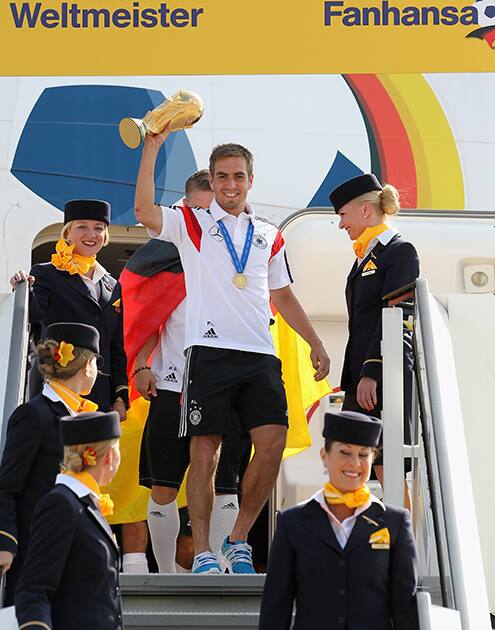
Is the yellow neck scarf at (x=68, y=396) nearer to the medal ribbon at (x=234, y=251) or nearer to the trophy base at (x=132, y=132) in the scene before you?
the trophy base at (x=132, y=132)

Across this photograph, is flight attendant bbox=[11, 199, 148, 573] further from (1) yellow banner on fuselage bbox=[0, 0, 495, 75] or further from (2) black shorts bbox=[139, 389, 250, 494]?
(1) yellow banner on fuselage bbox=[0, 0, 495, 75]

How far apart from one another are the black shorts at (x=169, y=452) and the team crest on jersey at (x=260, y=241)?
0.76m

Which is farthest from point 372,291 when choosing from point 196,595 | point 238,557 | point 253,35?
point 253,35

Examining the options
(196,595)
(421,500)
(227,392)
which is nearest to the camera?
(196,595)

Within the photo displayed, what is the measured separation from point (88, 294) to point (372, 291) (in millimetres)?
1107

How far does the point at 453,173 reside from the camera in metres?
8.19

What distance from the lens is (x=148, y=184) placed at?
5.09 meters

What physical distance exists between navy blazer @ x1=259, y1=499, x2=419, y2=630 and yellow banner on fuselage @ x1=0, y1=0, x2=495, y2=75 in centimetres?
309

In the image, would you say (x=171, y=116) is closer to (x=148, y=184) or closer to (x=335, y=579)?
(x=148, y=184)

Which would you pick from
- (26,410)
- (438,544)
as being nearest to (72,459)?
(26,410)

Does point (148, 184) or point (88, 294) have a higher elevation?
point (148, 184)

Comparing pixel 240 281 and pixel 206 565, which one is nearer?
pixel 206 565

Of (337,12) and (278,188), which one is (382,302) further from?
(278,188)

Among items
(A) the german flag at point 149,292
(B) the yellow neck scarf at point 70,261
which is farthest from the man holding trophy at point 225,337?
(A) the german flag at point 149,292
